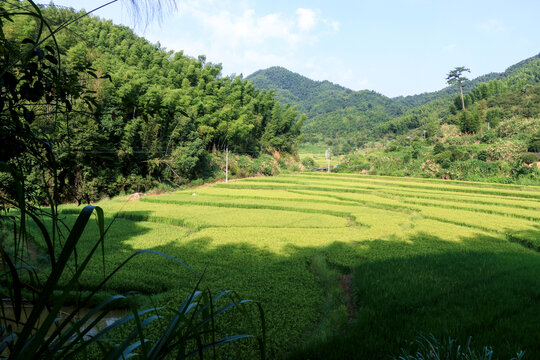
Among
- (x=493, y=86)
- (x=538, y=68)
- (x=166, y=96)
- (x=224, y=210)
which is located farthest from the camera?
(x=538, y=68)

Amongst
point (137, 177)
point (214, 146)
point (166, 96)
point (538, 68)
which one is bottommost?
point (137, 177)

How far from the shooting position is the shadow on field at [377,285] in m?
3.65

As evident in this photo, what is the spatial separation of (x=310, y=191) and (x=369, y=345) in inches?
693

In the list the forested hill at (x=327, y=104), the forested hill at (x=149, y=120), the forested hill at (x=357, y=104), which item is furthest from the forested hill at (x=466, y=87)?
the forested hill at (x=149, y=120)

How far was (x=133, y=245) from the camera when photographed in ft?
27.1

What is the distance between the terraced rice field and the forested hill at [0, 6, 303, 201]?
9.77 ft

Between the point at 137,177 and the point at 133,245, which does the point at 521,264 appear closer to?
the point at 133,245

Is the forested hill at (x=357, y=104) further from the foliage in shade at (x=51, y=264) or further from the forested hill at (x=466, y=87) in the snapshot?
the foliage in shade at (x=51, y=264)

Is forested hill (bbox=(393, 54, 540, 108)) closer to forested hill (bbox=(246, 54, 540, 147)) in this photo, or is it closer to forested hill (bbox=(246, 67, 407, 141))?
forested hill (bbox=(246, 54, 540, 147))

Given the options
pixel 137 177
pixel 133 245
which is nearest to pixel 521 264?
pixel 133 245

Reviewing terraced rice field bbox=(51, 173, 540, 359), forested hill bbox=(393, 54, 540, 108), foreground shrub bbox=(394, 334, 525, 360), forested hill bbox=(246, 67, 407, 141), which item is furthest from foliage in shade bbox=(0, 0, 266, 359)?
forested hill bbox=(393, 54, 540, 108)

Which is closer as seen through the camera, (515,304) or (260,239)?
(515,304)

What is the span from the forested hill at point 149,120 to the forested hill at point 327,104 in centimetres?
3079

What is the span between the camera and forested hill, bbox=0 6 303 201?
15941 mm
